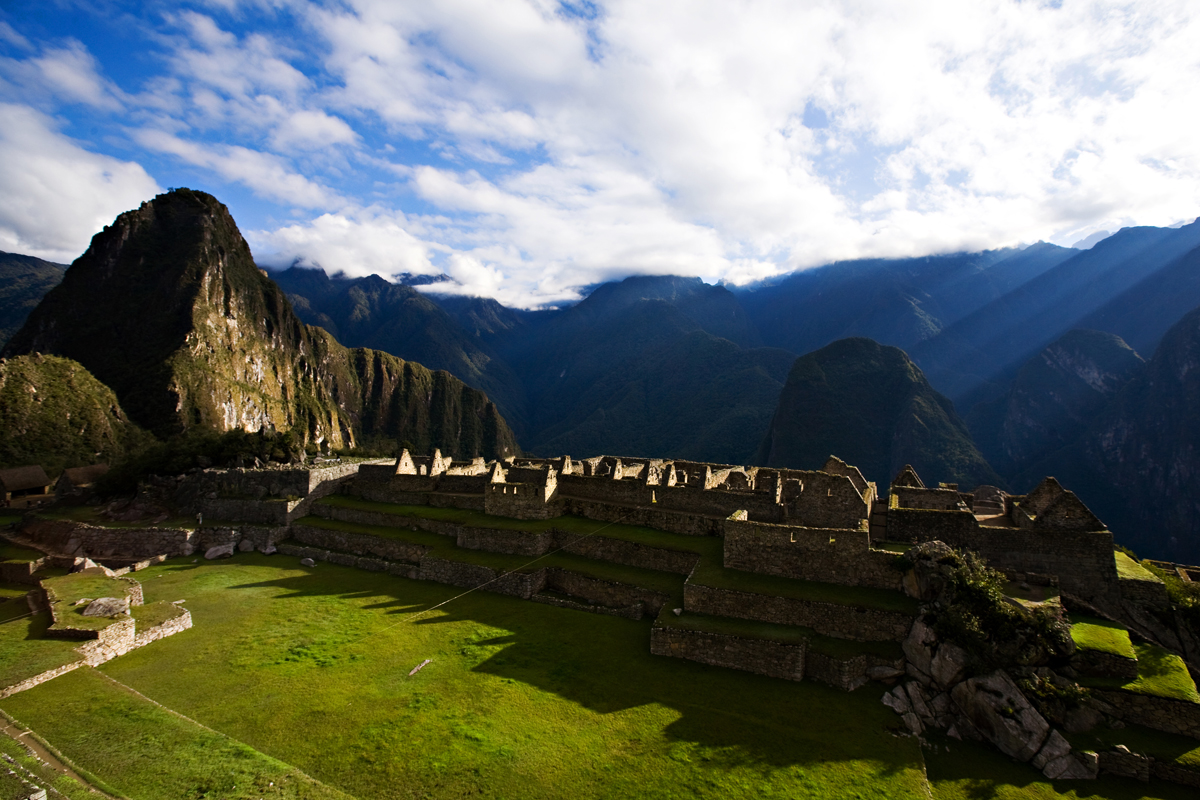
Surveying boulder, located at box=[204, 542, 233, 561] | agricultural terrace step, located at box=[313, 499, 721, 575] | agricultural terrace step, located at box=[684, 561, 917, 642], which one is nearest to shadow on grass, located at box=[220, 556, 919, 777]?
agricultural terrace step, located at box=[684, 561, 917, 642]

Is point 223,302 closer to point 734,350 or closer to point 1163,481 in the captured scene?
point 734,350

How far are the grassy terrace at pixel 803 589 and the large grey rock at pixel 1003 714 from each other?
219 cm

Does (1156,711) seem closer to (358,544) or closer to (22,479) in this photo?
(358,544)

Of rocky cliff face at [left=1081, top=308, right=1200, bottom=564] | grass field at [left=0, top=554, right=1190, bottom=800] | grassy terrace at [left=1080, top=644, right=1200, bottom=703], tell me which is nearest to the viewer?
grass field at [left=0, top=554, right=1190, bottom=800]

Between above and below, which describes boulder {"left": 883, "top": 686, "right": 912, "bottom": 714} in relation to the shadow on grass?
above

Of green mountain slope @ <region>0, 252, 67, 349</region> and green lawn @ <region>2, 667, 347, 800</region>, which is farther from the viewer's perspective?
green mountain slope @ <region>0, 252, 67, 349</region>

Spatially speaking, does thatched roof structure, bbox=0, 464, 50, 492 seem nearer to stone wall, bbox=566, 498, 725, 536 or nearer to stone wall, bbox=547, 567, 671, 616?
stone wall, bbox=566, 498, 725, 536

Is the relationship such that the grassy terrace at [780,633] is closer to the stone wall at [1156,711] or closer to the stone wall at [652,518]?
the stone wall at [1156,711]

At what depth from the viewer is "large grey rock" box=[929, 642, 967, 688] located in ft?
40.1

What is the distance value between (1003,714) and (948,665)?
4.23 ft

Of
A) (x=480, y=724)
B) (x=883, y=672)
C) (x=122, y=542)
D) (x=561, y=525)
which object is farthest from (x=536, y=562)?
(x=122, y=542)

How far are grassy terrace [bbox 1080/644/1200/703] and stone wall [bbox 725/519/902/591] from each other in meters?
4.50

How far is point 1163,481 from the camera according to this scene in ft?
357

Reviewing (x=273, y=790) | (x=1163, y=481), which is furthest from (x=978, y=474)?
(x=273, y=790)
